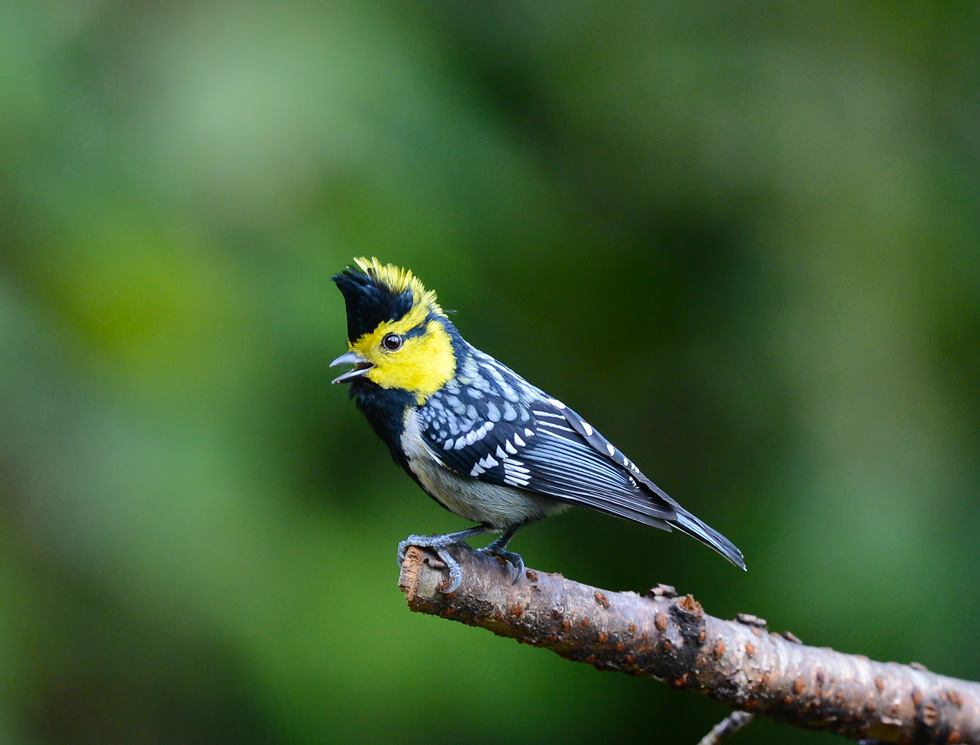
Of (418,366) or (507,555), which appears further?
(418,366)

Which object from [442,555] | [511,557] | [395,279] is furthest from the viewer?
[395,279]

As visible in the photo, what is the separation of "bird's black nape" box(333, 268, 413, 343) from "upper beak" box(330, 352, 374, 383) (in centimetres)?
6

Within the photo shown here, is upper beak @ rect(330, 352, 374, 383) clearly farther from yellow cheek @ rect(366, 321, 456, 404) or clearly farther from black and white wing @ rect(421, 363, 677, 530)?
black and white wing @ rect(421, 363, 677, 530)

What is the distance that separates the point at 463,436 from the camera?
2.44 m

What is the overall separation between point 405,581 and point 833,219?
9.55 feet

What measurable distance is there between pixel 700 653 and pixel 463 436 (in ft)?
2.78

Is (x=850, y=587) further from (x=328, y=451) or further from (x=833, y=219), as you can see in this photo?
(x=328, y=451)

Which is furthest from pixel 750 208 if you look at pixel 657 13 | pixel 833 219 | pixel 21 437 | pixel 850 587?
pixel 21 437

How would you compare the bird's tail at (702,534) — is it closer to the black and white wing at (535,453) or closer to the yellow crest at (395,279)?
the black and white wing at (535,453)

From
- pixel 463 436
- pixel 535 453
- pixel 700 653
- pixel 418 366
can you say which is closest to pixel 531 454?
pixel 535 453

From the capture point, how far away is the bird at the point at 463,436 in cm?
244

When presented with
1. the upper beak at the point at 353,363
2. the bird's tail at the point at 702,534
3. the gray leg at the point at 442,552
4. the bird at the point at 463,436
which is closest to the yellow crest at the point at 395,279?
the bird at the point at 463,436

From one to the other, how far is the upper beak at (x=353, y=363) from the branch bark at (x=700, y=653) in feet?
1.63

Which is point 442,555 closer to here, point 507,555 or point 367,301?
point 507,555
